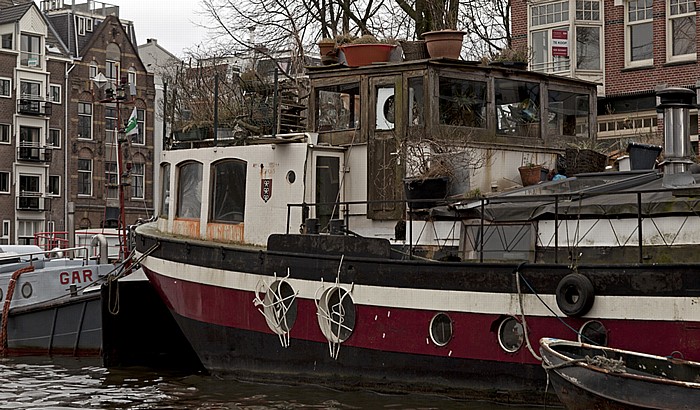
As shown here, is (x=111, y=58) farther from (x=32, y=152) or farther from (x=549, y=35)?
(x=549, y=35)

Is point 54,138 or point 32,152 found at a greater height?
point 54,138

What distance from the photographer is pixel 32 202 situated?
49344 millimetres

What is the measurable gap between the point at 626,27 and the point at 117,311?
49.7 feet

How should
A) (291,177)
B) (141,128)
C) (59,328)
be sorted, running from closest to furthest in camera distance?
(291,177) < (59,328) < (141,128)

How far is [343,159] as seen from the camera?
1316cm

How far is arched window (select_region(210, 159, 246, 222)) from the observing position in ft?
44.6

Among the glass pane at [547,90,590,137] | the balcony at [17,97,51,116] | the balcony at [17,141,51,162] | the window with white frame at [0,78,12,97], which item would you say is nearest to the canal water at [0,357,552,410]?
the glass pane at [547,90,590,137]

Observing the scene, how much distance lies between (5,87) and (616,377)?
4410cm

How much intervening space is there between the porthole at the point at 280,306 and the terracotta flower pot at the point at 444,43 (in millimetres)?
3214

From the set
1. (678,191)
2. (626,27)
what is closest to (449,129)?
(678,191)

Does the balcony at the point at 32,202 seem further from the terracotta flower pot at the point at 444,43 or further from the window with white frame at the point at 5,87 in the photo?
the terracotta flower pot at the point at 444,43

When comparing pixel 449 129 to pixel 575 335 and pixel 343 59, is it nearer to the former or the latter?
pixel 343 59

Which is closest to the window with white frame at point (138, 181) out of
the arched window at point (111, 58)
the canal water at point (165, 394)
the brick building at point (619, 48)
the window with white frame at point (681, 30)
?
the arched window at point (111, 58)

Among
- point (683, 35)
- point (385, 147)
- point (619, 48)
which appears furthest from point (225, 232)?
point (619, 48)
